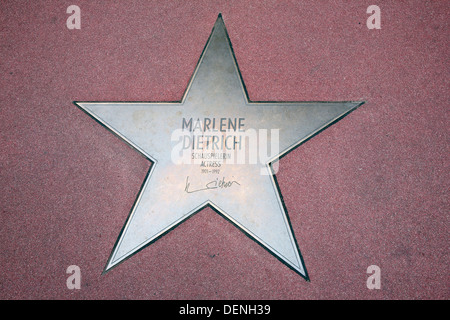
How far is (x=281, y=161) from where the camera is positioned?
1.38m

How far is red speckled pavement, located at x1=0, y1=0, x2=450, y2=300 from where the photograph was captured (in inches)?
51.4

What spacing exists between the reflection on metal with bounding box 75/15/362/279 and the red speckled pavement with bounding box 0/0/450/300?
0.09 m

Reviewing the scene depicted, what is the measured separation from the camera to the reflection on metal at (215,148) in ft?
4.20

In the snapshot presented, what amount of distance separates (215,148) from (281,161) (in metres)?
0.38

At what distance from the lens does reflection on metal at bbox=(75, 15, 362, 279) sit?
1281mm

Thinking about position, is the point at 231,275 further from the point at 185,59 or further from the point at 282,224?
the point at 185,59

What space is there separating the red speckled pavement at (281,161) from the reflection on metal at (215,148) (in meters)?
0.09
